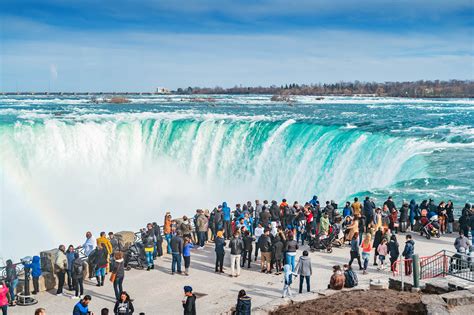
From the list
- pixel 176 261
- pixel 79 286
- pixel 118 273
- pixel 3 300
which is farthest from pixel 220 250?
pixel 3 300

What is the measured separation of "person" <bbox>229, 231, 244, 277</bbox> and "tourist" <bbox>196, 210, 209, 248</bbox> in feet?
8.01

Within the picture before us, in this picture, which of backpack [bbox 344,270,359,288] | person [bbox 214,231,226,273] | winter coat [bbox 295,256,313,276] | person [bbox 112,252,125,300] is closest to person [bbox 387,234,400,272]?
backpack [bbox 344,270,359,288]

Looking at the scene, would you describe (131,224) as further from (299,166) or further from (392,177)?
(392,177)

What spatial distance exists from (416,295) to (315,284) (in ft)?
8.86

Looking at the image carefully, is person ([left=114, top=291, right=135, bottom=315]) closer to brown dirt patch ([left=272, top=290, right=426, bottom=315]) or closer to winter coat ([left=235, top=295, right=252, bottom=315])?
winter coat ([left=235, top=295, right=252, bottom=315])

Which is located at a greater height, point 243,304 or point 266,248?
point 243,304

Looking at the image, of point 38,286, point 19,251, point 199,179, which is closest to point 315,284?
point 38,286

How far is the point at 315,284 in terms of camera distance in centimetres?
1302

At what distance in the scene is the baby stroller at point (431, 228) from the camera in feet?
55.3

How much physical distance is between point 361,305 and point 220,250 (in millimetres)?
4627

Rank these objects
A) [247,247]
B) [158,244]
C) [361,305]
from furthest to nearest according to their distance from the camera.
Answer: [158,244]
[247,247]
[361,305]

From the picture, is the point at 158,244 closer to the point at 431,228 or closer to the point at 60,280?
the point at 60,280

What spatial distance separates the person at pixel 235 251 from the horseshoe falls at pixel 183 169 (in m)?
11.5

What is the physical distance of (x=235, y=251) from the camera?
44.3 ft
